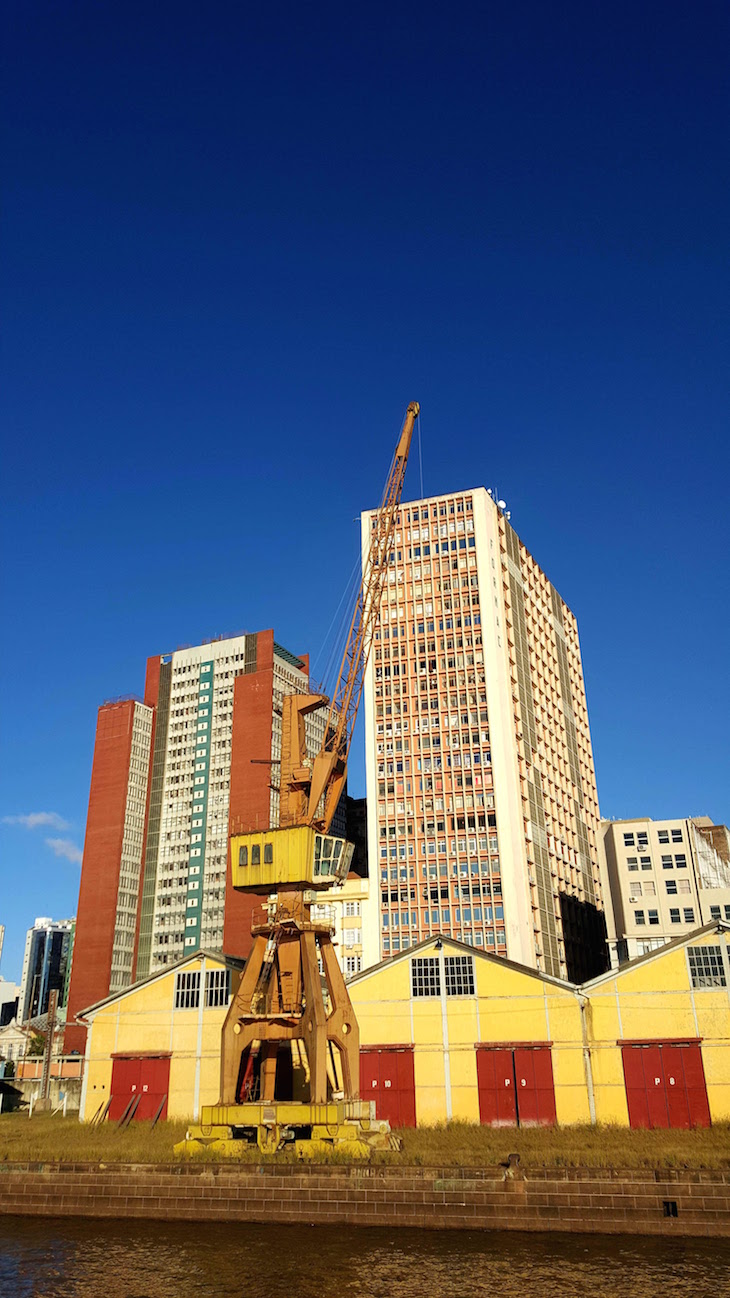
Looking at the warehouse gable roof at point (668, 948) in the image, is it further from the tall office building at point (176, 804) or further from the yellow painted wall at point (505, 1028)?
the tall office building at point (176, 804)

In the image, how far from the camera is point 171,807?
151 metres

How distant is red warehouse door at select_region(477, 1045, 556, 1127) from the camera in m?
51.4

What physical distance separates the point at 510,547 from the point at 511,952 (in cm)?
4921

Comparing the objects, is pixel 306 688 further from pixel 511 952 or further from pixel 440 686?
pixel 511 952

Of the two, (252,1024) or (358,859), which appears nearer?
(252,1024)

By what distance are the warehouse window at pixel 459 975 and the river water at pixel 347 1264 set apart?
19.3 m

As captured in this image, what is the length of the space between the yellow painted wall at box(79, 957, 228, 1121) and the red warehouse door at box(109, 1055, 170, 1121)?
16.6 inches

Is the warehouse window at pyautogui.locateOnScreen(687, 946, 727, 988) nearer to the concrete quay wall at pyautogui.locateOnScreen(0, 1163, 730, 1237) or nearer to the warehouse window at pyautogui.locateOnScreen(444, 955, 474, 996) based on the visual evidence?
the warehouse window at pyautogui.locateOnScreen(444, 955, 474, 996)

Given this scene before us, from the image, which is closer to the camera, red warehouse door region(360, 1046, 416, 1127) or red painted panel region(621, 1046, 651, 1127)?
red painted panel region(621, 1046, 651, 1127)

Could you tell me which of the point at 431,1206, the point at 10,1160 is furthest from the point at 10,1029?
the point at 431,1206

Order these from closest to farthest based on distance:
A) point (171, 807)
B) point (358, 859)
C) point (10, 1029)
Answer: point (358, 859), point (171, 807), point (10, 1029)

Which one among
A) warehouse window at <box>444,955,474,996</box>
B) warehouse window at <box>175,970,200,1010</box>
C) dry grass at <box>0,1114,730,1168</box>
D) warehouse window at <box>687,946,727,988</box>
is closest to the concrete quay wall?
dry grass at <box>0,1114,730,1168</box>

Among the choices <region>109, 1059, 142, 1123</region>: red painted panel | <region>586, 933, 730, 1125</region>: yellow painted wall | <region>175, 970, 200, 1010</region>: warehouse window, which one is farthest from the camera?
<region>175, 970, 200, 1010</region>: warehouse window

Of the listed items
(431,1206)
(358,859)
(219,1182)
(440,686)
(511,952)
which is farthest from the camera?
(358,859)
